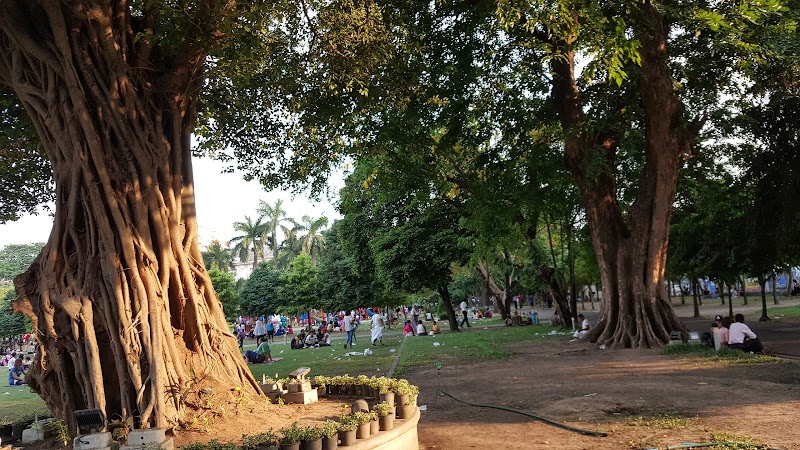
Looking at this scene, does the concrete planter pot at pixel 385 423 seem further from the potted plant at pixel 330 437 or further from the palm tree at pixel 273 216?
the palm tree at pixel 273 216

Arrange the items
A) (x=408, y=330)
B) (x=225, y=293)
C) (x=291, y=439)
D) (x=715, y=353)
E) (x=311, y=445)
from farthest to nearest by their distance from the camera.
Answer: (x=225, y=293) → (x=408, y=330) → (x=715, y=353) → (x=311, y=445) → (x=291, y=439)

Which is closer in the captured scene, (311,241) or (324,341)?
(324,341)

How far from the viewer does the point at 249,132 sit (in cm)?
1178

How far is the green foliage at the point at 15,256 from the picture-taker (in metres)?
78.5

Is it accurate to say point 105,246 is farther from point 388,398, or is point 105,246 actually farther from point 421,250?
point 421,250

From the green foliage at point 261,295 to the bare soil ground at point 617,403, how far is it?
4053 centimetres

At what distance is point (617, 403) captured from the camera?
904 cm

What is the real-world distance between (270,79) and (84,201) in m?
4.32

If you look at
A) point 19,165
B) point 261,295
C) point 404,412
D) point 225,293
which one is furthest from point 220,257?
point 404,412

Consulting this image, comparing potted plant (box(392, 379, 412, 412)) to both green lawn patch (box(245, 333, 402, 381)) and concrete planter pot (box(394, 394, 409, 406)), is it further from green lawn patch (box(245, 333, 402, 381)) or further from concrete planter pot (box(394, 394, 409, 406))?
green lawn patch (box(245, 333, 402, 381))

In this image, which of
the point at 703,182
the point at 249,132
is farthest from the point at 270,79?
the point at 703,182

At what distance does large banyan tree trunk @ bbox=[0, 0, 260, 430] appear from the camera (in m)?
6.55

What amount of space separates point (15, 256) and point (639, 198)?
314 ft

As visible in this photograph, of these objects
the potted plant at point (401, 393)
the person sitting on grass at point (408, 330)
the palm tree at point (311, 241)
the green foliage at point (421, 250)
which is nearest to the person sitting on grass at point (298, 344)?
the person sitting on grass at point (408, 330)
